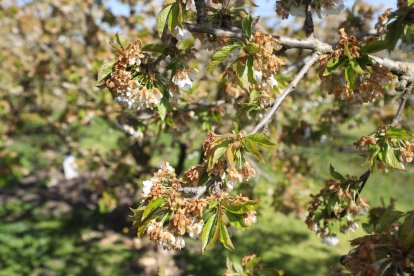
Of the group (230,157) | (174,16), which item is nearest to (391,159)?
(230,157)

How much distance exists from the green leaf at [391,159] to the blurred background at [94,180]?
6.78 feet

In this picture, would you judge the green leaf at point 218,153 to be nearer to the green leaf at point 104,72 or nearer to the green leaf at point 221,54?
the green leaf at point 221,54

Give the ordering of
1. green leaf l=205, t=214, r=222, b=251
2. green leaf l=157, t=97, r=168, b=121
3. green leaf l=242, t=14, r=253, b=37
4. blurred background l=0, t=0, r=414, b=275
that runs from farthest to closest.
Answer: blurred background l=0, t=0, r=414, b=275
green leaf l=157, t=97, r=168, b=121
green leaf l=242, t=14, r=253, b=37
green leaf l=205, t=214, r=222, b=251

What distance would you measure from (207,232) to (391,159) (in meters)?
0.95

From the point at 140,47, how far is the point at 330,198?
125cm

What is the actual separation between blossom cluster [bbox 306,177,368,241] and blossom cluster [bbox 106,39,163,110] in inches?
41.8

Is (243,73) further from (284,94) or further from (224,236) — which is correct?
(224,236)

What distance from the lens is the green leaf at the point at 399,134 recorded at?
1.84 meters

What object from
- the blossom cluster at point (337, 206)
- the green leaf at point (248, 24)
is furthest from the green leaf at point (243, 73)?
the blossom cluster at point (337, 206)

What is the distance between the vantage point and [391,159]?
1.88 m

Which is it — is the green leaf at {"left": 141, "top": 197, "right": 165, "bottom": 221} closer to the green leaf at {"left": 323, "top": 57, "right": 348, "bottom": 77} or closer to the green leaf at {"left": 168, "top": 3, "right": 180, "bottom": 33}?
the green leaf at {"left": 168, "top": 3, "right": 180, "bottom": 33}

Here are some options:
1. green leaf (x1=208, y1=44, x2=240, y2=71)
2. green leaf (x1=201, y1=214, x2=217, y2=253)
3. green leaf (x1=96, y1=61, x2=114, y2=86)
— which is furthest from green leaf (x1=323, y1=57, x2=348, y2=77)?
green leaf (x1=96, y1=61, x2=114, y2=86)

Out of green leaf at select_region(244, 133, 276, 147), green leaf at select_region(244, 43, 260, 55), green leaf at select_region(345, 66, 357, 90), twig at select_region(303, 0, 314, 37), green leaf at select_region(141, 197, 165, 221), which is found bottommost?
green leaf at select_region(141, 197, 165, 221)

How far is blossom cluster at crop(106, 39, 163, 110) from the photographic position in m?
1.80
